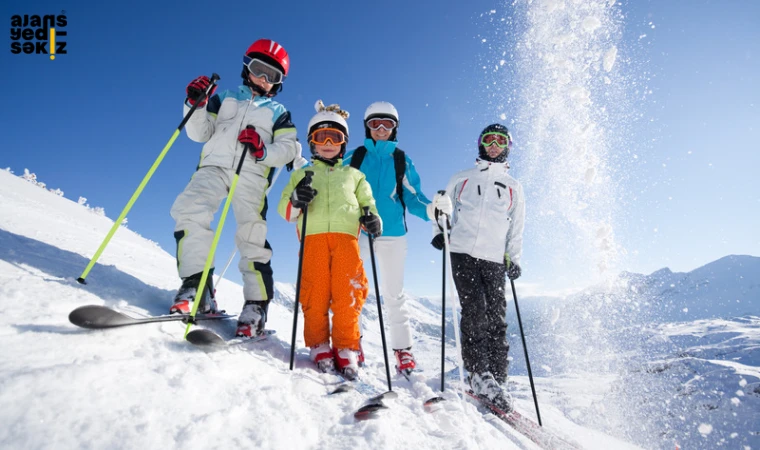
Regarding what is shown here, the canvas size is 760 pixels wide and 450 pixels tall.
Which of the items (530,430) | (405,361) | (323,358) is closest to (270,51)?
(323,358)

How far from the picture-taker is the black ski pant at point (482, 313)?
4.16 meters

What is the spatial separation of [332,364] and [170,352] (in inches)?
55.6

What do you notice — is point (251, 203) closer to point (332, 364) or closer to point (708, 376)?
point (332, 364)

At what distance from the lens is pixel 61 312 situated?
7.35ft

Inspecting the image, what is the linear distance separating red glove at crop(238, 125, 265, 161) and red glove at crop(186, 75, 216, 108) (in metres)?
0.55

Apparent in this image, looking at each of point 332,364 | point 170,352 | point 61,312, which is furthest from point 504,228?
point 61,312

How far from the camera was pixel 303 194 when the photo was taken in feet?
11.2

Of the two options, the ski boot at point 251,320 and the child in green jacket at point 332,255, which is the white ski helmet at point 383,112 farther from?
the ski boot at point 251,320

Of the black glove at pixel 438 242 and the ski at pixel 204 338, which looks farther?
the black glove at pixel 438 242

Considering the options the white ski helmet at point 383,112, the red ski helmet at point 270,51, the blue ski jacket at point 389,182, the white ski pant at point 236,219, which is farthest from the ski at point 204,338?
the white ski helmet at point 383,112

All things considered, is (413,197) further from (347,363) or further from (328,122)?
(347,363)

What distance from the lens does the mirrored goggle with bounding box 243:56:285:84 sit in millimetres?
4238

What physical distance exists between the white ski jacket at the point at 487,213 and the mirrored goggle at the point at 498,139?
310 millimetres

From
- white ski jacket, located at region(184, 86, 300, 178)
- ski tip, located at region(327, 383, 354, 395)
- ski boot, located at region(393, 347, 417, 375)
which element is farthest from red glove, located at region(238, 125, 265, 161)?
ski boot, located at region(393, 347, 417, 375)
